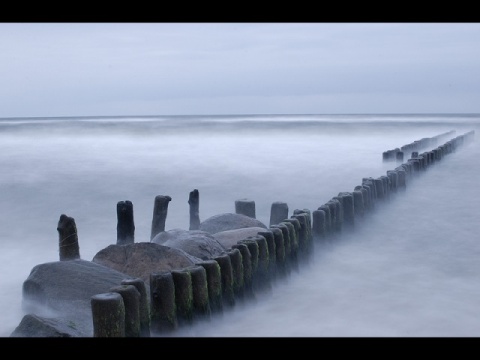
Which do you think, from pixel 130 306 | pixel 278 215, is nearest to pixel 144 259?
pixel 130 306

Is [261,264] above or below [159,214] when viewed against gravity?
below

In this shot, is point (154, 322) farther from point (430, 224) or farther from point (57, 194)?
point (57, 194)

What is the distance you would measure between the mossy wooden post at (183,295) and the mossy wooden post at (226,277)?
0.61 meters

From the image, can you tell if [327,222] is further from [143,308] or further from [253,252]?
[143,308]

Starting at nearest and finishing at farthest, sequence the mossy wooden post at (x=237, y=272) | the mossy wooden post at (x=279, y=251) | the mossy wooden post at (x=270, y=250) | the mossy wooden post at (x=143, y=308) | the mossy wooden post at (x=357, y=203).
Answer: the mossy wooden post at (x=143, y=308)
the mossy wooden post at (x=237, y=272)
the mossy wooden post at (x=270, y=250)
the mossy wooden post at (x=279, y=251)
the mossy wooden post at (x=357, y=203)

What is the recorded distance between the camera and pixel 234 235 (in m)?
8.48

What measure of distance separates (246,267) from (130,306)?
190 centimetres

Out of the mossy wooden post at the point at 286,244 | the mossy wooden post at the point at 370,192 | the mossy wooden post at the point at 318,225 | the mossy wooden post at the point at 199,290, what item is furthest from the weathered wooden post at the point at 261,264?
the mossy wooden post at the point at 370,192

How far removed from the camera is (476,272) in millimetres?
8742

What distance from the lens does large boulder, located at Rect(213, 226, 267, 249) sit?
8281 millimetres

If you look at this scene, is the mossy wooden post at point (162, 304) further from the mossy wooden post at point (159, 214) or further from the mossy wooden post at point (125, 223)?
the mossy wooden post at point (159, 214)

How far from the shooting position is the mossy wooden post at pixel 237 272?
20.1 feet
